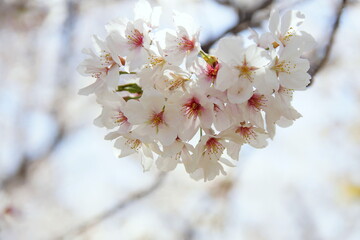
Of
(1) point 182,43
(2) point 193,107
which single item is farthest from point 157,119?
(1) point 182,43

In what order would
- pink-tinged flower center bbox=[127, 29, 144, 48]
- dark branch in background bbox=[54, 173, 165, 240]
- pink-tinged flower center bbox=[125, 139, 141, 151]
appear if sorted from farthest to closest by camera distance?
dark branch in background bbox=[54, 173, 165, 240] < pink-tinged flower center bbox=[125, 139, 141, 151] < pink-tinged flower center bbox=[127, 29, 144, 48]

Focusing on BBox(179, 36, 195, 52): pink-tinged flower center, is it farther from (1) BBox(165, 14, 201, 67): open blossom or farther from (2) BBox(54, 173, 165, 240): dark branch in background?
(2) BBox(54, 173, 165, 240): dark branch in background

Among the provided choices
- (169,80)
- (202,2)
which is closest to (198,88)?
(169,80)

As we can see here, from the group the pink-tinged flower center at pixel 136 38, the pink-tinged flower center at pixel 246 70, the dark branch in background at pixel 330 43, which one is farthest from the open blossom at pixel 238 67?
the dark branch in background at pixel 330 43

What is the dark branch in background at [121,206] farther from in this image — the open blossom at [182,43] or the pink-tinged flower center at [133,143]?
the open blossom at [182,43]

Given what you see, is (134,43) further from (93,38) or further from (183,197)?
(183,197)

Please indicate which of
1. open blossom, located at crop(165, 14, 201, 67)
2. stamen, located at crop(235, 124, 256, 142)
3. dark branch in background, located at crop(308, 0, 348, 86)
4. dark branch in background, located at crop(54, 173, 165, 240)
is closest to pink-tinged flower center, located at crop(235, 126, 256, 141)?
stamen, located at crop(235, 124, 256, 142)

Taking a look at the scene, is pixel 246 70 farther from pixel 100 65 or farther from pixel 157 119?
pixel 100 65
